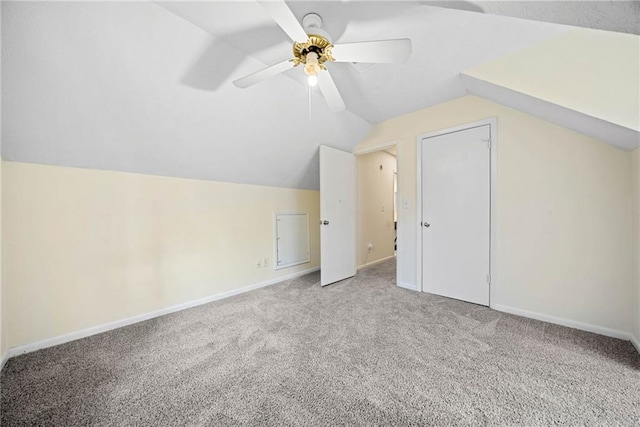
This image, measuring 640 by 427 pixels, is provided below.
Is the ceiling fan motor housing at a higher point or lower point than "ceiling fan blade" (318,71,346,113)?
higher

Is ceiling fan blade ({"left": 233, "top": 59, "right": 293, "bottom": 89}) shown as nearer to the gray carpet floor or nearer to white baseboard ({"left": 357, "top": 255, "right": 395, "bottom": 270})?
the gray carpet floor

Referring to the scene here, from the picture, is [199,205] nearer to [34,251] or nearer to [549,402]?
[34,251]

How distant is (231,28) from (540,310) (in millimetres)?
3309

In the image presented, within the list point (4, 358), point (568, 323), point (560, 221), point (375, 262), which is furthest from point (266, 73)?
point (375, 262)

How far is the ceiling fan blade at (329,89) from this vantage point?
1.49 meters

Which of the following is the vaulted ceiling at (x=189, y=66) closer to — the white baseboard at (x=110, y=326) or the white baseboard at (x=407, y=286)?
the white baseboard at (x=110, y=326)

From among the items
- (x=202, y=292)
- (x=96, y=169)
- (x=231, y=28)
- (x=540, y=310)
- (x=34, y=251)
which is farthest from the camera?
(x=202, y=292)

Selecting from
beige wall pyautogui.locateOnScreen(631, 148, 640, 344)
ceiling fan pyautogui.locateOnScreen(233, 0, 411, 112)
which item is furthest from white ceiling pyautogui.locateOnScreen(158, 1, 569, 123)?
beige wall pyautogui.locateOnScreen(631, 148, 640, 344)

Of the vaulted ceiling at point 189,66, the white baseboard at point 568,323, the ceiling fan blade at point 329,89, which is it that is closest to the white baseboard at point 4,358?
the vaulted ceiling at point 189,66

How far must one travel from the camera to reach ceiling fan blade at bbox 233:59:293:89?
1395 millimetres

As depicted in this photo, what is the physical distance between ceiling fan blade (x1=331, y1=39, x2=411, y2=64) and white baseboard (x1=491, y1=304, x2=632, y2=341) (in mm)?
2418

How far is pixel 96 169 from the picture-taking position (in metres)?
1.92

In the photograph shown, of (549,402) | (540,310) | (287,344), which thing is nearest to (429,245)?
(540,310)

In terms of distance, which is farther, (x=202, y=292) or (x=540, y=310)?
(x=202, y=292)
